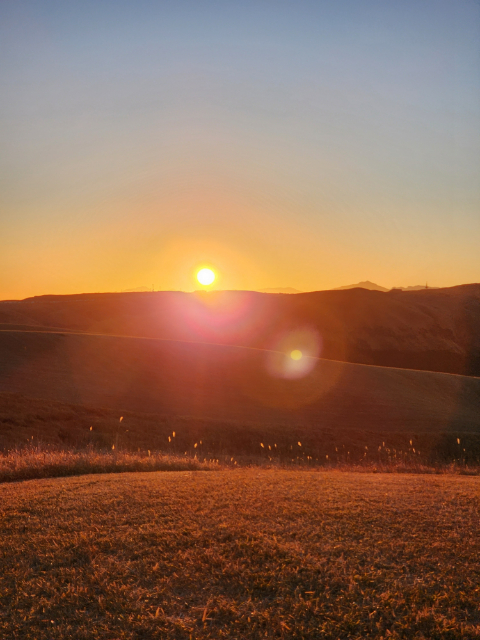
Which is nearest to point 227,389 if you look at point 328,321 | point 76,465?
point 76,465

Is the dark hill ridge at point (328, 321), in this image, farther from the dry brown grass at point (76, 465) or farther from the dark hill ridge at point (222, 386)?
the dry brown grass at point (76, 465)

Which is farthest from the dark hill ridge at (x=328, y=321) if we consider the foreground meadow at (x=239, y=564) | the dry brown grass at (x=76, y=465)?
the foreground meadow at (x=239, y=564)

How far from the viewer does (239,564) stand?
5.40m

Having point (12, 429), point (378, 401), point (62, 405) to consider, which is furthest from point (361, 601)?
point (378, 401)

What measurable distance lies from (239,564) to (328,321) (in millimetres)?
88547

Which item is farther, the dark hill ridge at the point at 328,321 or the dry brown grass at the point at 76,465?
the dark hill ridge at the point at 328,321

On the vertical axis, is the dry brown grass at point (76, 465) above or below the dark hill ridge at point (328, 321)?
below

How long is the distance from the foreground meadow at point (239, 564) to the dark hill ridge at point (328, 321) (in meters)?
67.3

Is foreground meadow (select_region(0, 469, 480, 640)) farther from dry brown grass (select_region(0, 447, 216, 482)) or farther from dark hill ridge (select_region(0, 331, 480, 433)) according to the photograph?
dark hill ridge (select_region(0, 331, 480, 433))

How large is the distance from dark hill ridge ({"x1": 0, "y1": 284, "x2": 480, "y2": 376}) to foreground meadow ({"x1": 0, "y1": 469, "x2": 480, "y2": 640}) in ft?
221

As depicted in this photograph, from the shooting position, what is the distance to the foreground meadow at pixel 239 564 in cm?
440

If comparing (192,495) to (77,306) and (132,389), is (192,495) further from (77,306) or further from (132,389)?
(77,306)

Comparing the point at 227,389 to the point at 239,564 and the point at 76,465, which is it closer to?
the point at 76,465

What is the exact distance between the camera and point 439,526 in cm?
635
